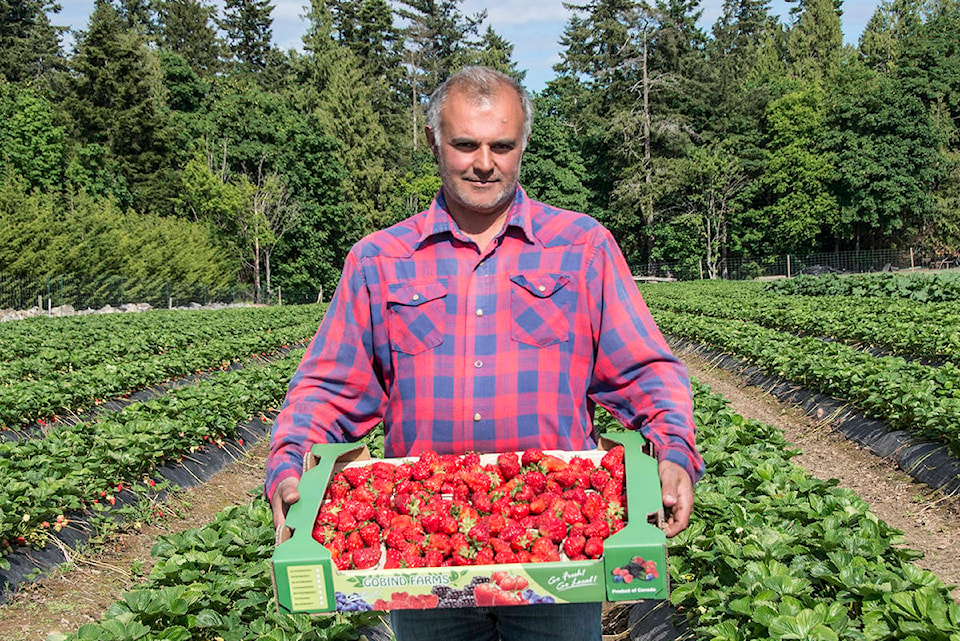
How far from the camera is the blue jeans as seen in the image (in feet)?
6.95

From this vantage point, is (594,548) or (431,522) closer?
(594,548)

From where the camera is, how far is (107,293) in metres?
34.6

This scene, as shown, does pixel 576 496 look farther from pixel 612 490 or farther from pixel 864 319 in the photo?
pixel 864 319

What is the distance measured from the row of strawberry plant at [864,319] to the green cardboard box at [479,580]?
1028 centimetres

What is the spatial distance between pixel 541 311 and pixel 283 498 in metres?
0.84

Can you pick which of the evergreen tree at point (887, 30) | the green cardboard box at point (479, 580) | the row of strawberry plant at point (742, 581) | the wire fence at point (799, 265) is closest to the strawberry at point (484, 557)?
the green cardboard box at point (479, 580)

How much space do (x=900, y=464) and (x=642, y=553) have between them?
6.75 metres

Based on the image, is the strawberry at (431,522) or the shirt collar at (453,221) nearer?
the strawberry at (431,522)

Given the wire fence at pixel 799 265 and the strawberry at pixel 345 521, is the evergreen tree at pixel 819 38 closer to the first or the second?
the wire fence at pixel 799 265

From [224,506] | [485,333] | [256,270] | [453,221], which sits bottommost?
[224,506]

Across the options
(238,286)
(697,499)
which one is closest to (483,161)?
(697,499)

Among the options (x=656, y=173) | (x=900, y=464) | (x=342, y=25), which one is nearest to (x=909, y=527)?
(x=900, y=464)

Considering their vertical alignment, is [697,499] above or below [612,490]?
below

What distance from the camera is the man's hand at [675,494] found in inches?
78.1
